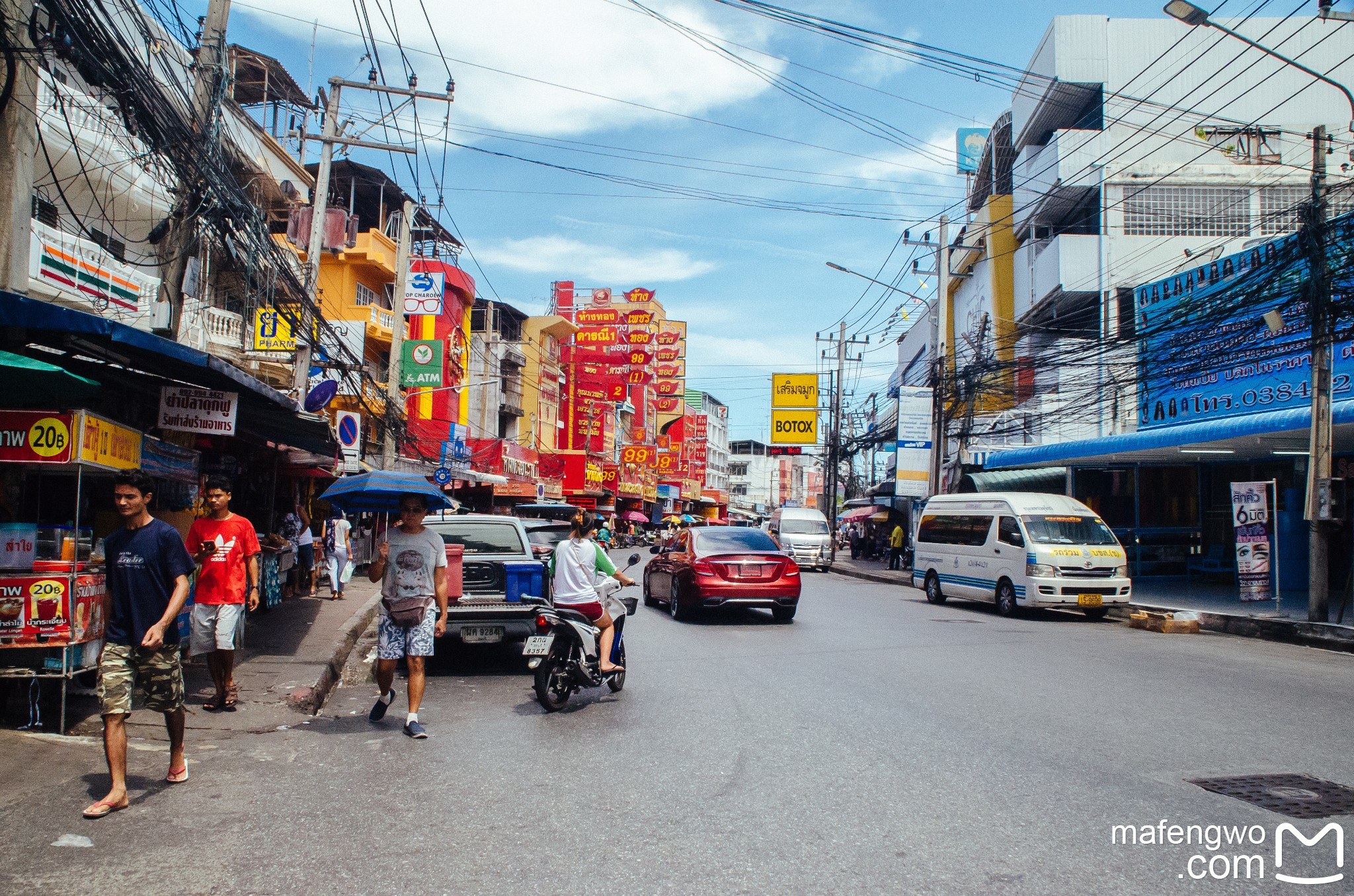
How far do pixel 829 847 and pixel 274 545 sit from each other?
12947 mm

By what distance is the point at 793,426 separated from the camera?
38344 mm

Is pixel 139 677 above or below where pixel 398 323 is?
below

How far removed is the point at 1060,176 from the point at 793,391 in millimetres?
12248

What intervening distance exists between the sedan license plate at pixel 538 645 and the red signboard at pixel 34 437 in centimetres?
363

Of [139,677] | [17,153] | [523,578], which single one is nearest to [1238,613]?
[523,578]

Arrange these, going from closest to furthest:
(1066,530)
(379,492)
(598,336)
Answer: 1. (379,492)
2. (1066,530)
3. (598,336)

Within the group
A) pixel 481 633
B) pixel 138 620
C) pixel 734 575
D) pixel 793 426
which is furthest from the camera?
pixel 793 426

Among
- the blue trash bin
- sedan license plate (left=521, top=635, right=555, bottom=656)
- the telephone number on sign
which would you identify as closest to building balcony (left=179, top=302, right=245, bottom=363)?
the blue trash bin

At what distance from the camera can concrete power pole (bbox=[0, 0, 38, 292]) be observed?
7.72m

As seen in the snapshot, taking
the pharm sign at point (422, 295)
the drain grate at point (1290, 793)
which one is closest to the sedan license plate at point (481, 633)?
the drain grate at point (1290, 793)

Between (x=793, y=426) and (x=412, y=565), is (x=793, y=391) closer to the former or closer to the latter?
(x=793, y=426)

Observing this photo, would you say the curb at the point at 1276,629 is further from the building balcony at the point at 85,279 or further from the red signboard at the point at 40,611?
the building balcony at the point at 85,279

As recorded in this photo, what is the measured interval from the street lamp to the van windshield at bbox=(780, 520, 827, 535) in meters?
19.8

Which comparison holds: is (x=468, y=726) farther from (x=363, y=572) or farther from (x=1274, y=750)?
(x=363, y=572)
